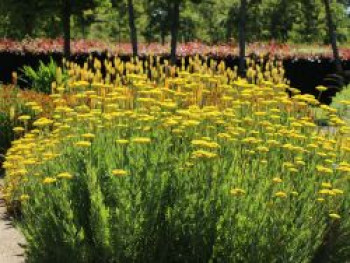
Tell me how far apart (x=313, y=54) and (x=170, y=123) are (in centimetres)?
1732

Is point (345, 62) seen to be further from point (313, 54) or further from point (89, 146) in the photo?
point (89, 146)

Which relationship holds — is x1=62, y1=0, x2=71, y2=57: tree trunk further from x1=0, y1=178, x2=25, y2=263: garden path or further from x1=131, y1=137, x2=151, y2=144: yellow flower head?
x1=131, y1=137, x2=151, y2=144: yellow flower head

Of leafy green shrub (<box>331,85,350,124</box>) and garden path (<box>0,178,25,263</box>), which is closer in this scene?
garden path (<box>0,178,25,263</box>)

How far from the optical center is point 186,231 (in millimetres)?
4070

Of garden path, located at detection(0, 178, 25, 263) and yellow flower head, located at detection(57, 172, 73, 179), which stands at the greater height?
yellow flower head, located at detection(57, 172, 73, 179)

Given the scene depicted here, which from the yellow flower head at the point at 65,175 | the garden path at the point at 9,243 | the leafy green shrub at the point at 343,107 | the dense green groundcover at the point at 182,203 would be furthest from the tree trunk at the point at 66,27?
the yellow flower head at the point at 65,175

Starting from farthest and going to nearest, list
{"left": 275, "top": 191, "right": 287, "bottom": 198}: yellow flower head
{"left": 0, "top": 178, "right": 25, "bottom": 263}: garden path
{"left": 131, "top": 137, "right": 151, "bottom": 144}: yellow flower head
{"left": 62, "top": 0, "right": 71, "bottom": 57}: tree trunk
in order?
1. {"left": 62, "top": 0, "right": 71, "bottom": 57}: tree trunk
2. {"left": 0, "top": 178, "right": 25, "bottom": 263}: garden path
3. {"left": 131, "top": 137, "right": 151, "bottom": 144}: yellow flower head
4. {"left": 275, "top": 191, "right": 287, "bottom": 198}: yellow flower head

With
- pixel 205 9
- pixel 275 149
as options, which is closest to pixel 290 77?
pixel 275 149

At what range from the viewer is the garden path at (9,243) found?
16.7 ft

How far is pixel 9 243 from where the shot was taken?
548 centimetres

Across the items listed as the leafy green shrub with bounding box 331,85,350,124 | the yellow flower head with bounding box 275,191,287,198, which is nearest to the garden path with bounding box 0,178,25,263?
the yellow flower head with bounding box 275,191,287,198

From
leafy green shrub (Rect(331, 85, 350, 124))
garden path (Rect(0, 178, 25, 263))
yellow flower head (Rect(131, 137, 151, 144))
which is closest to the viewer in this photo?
yellow flower head (Rect(131, 137, 151, 144))

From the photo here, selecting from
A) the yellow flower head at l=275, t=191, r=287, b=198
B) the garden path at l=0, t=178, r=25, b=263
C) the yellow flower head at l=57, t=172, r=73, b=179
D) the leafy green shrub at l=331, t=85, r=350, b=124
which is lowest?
the garden path at l=0, t=178, r=25, b=263

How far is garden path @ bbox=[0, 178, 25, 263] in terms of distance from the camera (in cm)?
509
